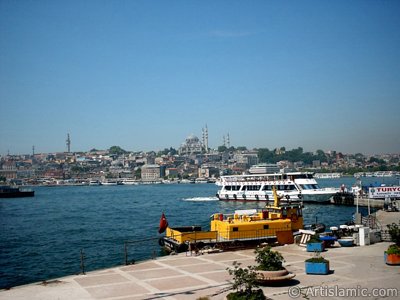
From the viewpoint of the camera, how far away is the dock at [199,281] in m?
14.1

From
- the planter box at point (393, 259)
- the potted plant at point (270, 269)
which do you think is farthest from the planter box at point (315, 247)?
the potted plant at point (270, 269)

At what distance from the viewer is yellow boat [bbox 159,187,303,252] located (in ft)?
78.4

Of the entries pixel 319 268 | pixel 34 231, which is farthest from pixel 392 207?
pixel 34 231

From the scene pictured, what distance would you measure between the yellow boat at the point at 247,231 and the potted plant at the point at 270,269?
7.89m

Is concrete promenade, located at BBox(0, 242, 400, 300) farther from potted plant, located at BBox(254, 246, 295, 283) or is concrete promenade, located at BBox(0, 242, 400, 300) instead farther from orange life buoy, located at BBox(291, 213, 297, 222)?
orange life buoy, located at BBox(291, 213, 297, 222)

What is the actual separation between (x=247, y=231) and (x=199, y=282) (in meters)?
9.17

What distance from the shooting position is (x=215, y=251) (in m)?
22.1

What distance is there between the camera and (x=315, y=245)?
20.9m

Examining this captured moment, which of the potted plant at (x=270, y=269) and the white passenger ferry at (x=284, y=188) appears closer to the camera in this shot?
the potted plant at (x=270, y=269)

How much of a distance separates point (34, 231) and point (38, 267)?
72.5 feet

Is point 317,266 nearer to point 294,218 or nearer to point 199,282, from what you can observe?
point 199,282

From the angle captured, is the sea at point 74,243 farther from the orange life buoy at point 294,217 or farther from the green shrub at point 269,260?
the orange life buoy at point 294,217

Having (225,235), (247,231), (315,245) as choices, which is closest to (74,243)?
(225,235)

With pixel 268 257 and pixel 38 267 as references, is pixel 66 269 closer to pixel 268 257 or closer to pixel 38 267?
pixel 38 267
